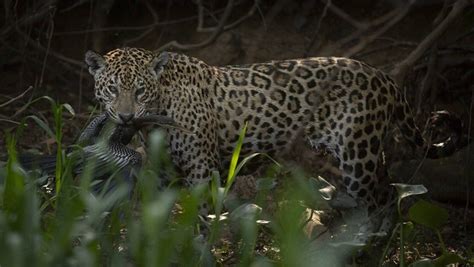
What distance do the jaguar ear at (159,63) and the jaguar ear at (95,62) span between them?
1.05ft

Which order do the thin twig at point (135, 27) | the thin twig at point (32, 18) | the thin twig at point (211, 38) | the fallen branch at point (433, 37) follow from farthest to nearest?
the thin twig at point (135, 27) < the thin twig at point (32, 18) < the thin twig at point (211, 38) < the fallen branch at point (433, 37)

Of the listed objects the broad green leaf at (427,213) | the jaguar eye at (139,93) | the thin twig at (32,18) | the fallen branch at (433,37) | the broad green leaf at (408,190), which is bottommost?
the broad green leaf at (427,213)

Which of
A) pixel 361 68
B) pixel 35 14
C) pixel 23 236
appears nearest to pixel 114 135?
pixel 361 68

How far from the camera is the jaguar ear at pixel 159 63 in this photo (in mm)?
7215

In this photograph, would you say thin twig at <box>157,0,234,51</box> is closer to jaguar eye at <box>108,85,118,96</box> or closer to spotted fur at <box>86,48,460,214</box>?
spotted fur at <box>86,48,460,214</box>

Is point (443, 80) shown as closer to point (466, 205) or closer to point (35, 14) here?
point (466, 205)

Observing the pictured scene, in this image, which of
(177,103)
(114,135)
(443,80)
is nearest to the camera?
(114,135)

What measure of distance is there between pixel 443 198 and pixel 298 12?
320 centimetres

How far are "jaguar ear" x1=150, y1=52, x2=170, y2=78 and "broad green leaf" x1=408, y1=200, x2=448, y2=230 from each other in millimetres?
2098

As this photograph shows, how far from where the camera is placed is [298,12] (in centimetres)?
1055

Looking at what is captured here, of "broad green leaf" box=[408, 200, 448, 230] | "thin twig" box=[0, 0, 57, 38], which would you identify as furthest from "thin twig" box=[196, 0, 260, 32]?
"broad green leaf" box=[408, 200, 448, 230]

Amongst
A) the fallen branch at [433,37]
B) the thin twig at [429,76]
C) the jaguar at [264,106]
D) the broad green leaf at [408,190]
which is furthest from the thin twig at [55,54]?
the broad green leaf at [408,190]

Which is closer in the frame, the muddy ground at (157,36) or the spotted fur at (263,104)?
the spotted fur at (263,104)

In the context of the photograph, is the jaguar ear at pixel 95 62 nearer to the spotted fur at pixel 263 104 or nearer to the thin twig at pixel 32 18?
the spotted fur at pixel 263 104
